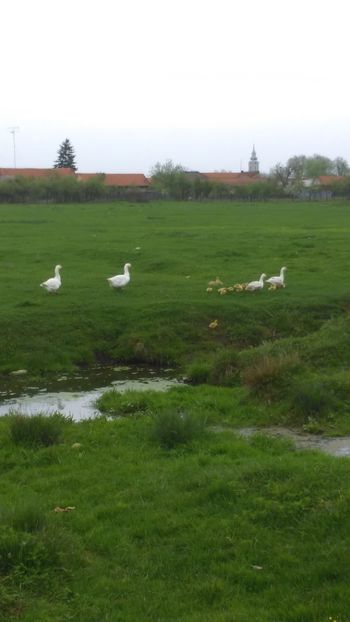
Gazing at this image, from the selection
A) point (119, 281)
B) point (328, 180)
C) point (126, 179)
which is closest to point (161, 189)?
point (126, 179)

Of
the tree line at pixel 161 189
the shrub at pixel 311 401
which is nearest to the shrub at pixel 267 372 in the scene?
the shrub at pixel 311 401

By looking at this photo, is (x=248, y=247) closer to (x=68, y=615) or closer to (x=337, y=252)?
(x=337, y=252)

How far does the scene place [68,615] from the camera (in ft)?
21.6

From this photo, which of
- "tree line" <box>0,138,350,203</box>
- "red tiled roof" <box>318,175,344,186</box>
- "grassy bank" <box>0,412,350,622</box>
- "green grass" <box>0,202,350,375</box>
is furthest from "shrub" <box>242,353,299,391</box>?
"red tiled roof" <box>318,175,344,186</box>

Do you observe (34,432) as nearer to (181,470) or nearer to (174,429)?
(174,429)

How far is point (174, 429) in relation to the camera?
11.5m

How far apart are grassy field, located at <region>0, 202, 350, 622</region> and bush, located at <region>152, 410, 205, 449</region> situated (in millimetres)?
20

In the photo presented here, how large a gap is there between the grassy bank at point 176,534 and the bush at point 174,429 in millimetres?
161

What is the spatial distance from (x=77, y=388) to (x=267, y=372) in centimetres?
486

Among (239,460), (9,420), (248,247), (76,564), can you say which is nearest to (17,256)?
(248,247)

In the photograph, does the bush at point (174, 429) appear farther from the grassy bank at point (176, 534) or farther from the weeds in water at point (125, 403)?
the weeds in water at point (125, 403)

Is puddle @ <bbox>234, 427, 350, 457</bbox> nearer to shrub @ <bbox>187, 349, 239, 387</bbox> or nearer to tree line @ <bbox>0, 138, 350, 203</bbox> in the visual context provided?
shrub @ <bbox>187, 349, 239, 387</bbox>

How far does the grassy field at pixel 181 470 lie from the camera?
699cm

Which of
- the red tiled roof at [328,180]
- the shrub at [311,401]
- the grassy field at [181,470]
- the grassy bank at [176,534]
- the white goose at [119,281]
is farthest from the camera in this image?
the red tiled roof at [328,180]
